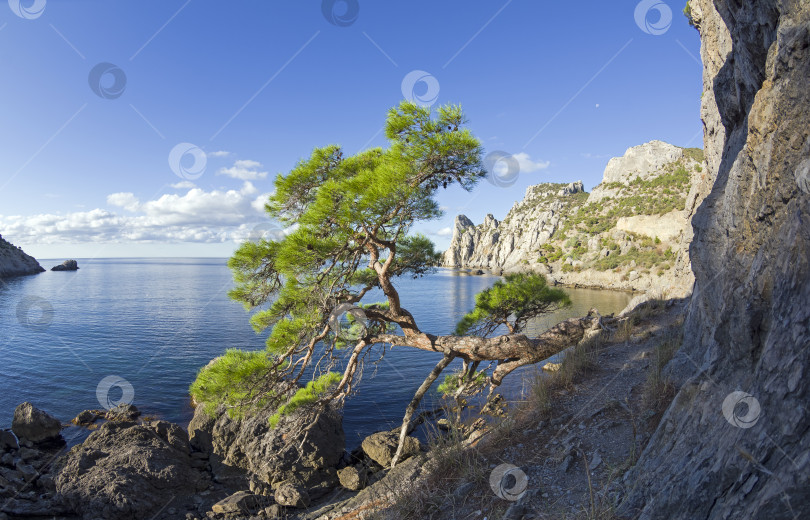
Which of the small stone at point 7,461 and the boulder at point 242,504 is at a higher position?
the small stone at point 7,461

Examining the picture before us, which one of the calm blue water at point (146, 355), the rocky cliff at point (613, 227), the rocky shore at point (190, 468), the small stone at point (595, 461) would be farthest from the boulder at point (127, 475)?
the rocky cliff at point (613, 227)

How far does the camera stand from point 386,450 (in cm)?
1114

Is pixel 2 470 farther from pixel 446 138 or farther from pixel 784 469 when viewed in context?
pixel 784 469

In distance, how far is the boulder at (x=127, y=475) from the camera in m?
9.40

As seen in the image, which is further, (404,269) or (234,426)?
(234,426)

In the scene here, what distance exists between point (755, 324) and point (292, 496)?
10.00m

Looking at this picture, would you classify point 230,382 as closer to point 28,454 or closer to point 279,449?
point 279,449

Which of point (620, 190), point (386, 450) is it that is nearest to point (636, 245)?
point (620, 190)

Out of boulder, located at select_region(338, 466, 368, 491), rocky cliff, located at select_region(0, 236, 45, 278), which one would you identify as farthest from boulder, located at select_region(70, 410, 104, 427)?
rocky cliff, located at select_region(0, 236, 45, 278)

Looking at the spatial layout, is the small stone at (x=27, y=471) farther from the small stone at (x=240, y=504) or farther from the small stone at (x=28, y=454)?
the small stone at (x=240, y=504)

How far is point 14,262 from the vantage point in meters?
89.2

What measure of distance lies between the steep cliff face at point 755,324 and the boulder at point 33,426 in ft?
60.0

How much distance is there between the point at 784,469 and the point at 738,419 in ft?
2.32

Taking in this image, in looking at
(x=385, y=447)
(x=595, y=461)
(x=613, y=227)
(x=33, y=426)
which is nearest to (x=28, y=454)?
(x=33, y=426)
